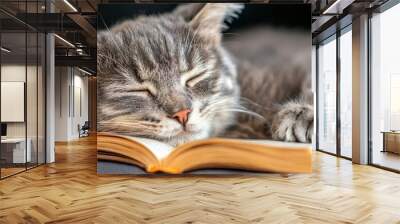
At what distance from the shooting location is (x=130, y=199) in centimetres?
473

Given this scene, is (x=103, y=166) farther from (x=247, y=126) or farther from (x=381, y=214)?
(x=381, y=214)

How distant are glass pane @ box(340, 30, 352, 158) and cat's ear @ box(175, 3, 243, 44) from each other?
3.78 m

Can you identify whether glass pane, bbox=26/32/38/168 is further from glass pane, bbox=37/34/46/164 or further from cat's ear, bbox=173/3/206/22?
cat's ear, bbox=173/3/206/22

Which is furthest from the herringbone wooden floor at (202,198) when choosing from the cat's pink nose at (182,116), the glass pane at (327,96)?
the glass pane at (327,96)

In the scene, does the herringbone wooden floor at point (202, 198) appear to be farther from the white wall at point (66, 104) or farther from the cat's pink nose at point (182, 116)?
the white wall at point (66, 104)

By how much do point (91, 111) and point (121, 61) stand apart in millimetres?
15927

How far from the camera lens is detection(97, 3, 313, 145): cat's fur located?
244 inches

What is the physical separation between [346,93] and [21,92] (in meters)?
7.17

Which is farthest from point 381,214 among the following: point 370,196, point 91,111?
point 91,111

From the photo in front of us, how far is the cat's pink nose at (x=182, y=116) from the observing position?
6.24 meters

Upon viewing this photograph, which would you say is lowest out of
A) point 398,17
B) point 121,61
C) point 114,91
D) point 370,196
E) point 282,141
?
point 370,196

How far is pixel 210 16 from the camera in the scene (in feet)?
20.6

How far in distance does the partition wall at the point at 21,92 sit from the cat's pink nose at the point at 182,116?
291cm

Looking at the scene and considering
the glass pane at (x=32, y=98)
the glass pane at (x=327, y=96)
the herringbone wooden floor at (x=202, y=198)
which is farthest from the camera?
the glass pane at (x=327, y=96)
